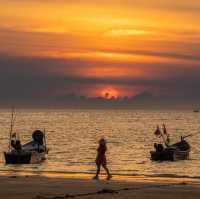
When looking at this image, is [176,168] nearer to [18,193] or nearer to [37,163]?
[37,163]

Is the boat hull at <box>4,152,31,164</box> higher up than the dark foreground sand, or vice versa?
the boat hull at <box>4,152,31,164</box>

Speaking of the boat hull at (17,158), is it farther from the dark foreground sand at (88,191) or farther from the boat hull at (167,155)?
the dark foreground sand at (88,191)

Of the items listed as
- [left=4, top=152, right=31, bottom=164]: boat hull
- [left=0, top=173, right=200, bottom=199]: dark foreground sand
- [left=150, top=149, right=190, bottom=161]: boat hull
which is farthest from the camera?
[left=150, top=149, right=190, bottom=161]: boat hull

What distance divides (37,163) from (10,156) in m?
3.07

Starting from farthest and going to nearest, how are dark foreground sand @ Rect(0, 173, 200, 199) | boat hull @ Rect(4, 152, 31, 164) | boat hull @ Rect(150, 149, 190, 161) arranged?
boat hull @ Rect(150, 149, 190, 161) < boat hull @ Rect(4, 152, 31, 164) < dark foreground sand @ Rect(0, 173, 200, 199)

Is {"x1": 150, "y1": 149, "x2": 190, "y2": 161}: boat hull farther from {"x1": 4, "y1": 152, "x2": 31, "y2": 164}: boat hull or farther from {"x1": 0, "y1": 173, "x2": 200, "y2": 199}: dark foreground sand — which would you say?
{"x1": 0, "y1": 173, "x2": 200, "y2": 199}: dark foreground sand

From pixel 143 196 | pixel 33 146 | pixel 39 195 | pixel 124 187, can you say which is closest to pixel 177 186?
pixel 124 187

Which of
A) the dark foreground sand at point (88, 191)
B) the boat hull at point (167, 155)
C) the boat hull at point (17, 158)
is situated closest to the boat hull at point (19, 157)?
the boat hull at point (17, 158)

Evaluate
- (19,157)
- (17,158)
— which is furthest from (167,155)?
(17,158)

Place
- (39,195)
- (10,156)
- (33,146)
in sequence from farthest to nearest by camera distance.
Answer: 1. (33,146)
2. (10,156)
3. (39,195)

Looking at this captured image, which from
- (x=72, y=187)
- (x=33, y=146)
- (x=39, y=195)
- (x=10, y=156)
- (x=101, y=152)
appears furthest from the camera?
(x=33, y=146)

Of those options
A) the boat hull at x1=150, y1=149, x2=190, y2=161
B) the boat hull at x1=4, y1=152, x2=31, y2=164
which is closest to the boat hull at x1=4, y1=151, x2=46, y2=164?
the boat hull at x1=4, y1=152, x2=31, y2=164

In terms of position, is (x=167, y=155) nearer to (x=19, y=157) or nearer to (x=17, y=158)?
(x=19, y=157)

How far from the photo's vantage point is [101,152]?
Result: 98.4ft
